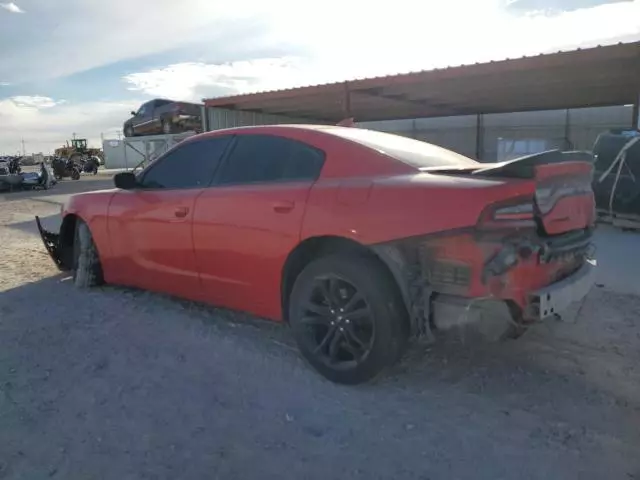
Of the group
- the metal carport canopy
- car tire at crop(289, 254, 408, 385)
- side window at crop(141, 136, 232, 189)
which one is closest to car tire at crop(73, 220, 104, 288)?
side window at crop(141, 136, 232, 189)

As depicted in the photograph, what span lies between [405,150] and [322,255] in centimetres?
95

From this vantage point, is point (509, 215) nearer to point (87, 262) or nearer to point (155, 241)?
point (155, 241)

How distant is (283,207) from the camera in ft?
11.1

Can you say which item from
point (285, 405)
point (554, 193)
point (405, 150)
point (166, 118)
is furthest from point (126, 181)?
point (166, 118)

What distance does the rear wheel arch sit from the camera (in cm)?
294

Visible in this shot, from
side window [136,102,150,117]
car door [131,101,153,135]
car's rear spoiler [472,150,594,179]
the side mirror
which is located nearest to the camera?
car's rear spoiler [472,150,594,179]

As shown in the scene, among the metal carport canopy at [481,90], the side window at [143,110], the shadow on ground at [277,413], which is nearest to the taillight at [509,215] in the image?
the shadow on ground at [277,413]

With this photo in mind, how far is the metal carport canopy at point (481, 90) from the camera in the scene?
9484 millimetres

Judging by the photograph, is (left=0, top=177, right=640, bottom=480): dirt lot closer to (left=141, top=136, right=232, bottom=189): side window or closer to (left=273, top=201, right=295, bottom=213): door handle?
(left=273, top=201, right=295, bottom=213): door handle

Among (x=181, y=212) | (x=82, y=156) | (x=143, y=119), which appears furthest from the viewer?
(x=82, y=156)

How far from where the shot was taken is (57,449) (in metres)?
2.51

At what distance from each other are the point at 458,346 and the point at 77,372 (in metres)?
2.65

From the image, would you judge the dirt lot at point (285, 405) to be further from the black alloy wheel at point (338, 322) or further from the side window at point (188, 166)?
the side window at point (188, 166)

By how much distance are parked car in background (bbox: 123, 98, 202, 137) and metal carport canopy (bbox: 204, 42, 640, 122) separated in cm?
463
